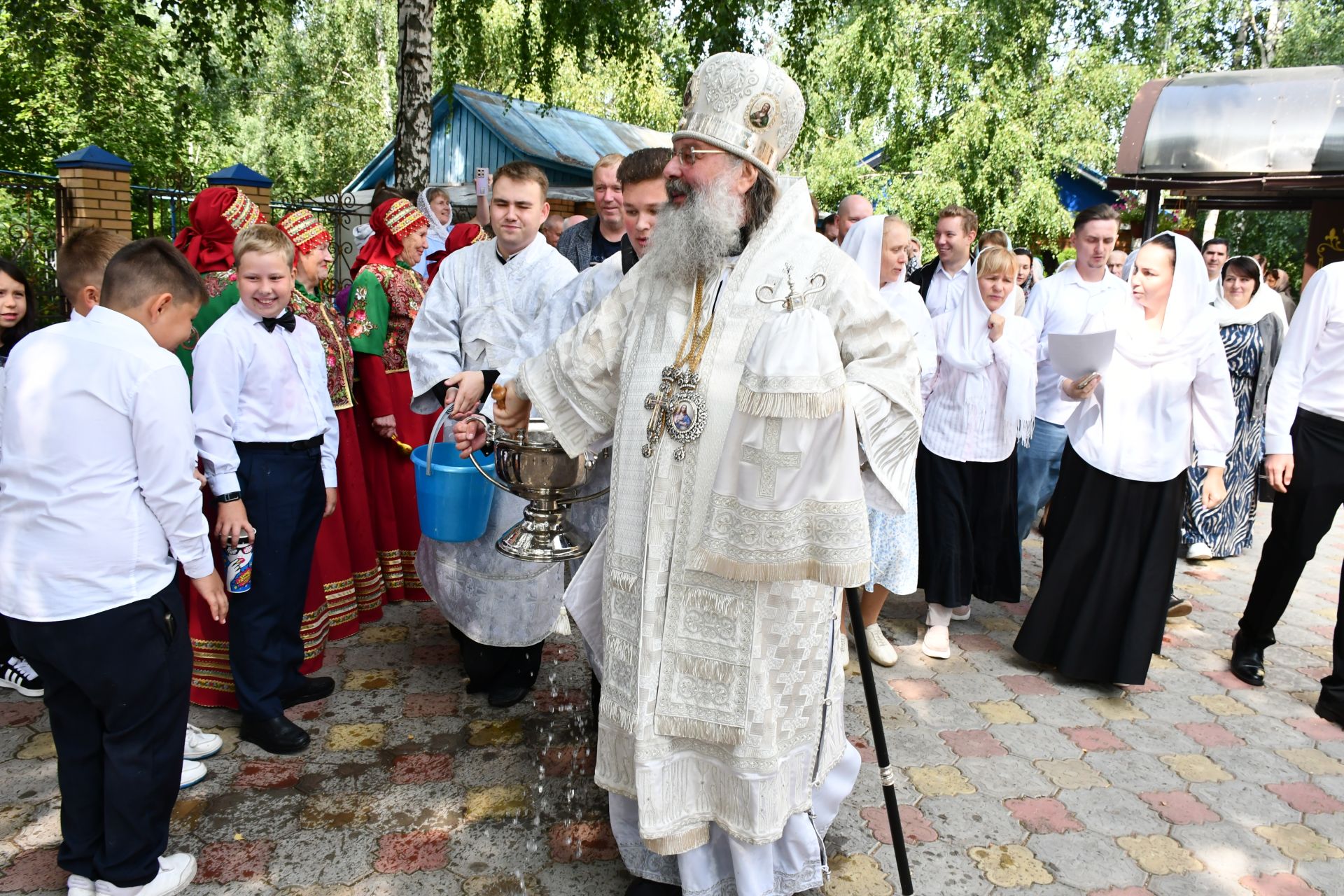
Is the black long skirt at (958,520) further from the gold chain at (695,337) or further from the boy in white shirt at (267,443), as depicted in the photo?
the boy in white shirt at (267,443)

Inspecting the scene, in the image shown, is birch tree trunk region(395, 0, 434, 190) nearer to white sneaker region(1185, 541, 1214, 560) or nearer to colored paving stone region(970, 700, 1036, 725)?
colored paving stone region(970, 700, 1036, 725)

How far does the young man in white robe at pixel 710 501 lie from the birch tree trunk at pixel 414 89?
720 cm

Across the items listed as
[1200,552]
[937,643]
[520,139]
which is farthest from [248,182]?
[520,139]

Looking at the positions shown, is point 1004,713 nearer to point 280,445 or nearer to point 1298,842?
point 1298,842

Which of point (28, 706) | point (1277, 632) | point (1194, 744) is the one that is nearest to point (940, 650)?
point (1194, 744)

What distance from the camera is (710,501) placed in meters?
2.49

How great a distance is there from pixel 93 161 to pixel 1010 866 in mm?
7795

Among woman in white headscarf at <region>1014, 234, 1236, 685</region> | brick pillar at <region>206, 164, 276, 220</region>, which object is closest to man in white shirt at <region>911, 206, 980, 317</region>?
woman in white headscarf at <region>1014, 234, 1236, 685</region>

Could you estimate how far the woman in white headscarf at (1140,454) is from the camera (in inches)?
172

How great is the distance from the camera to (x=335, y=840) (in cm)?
319

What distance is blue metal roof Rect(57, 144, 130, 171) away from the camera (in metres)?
7.39

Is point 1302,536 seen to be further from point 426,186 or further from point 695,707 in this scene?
point 426,186

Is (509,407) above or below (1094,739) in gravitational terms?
above

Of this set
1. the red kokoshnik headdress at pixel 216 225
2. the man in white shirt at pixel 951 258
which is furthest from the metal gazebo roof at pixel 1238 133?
the red kokoshnik headdress at pixel 216 225
